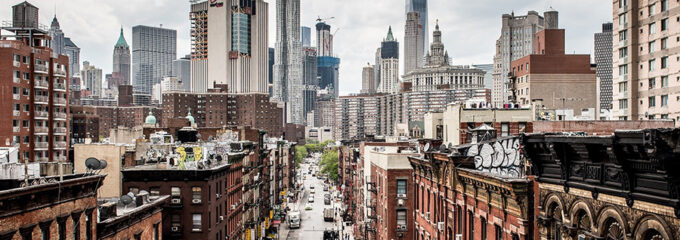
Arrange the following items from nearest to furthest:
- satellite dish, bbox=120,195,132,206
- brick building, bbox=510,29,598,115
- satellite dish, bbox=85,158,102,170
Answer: satellite dish, bbox=85,158,102,170 < satellite dish, bbox=120,195,132,206 < brick building, bbox=510,29,598,115

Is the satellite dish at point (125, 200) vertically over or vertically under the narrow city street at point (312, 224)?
over

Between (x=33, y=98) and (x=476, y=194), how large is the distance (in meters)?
78.6

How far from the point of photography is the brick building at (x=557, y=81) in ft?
322

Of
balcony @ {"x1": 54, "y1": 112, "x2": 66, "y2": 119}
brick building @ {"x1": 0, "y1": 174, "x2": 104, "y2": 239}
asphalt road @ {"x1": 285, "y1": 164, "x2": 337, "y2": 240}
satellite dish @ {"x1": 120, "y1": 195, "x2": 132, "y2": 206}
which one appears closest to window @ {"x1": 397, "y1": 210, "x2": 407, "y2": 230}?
satellite dish @ {"x1": 120, "y1": 195, "x2": 132, "y2": 206}

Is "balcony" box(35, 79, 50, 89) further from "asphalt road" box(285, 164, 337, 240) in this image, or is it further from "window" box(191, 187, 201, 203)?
"window" box(191, 187, 201, 203)

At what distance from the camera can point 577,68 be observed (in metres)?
102

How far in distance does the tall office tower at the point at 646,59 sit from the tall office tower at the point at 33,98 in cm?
7424

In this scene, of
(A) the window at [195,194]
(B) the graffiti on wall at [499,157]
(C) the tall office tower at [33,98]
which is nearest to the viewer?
(B) the graffiti on wall at [499,157]

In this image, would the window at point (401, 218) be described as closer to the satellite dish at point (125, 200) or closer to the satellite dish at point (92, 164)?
the satellite dish at point (125, 200)

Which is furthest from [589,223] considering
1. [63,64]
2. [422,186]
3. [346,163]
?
[346,163]

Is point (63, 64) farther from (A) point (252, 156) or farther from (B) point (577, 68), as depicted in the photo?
(B) point (577, 68)

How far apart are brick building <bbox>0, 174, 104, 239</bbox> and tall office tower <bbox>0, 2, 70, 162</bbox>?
5734 centimetres

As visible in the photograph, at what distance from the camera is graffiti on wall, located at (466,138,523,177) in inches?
1144

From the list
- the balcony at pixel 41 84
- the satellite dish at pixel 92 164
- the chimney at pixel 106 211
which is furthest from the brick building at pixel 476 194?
→ the balcony at pixel 41 84
